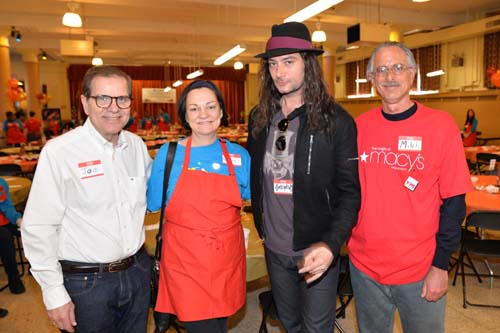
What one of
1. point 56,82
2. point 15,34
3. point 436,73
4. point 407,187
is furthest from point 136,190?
point 56,82

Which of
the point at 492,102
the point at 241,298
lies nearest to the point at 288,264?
the point at 241,298

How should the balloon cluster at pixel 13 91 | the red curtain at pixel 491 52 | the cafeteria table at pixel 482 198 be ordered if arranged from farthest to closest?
the balloon cluster at pixel 13 91 < the red curtain at pixel 491 52 < the cafeteria table at pixel 482 198

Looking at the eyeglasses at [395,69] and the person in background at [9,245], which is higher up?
the eyeglasses at [395,69]

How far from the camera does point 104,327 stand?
5.42 feet

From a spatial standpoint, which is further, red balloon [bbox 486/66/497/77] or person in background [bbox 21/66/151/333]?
red balloon [bbox 486/66/497/77]

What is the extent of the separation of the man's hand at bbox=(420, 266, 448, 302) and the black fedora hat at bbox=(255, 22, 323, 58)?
110 centimetres

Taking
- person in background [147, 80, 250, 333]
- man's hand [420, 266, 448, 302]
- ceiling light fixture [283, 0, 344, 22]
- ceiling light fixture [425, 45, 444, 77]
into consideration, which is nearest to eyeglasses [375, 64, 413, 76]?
person in background [147, 80, 250, 333]

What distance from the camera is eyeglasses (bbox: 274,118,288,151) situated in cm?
170

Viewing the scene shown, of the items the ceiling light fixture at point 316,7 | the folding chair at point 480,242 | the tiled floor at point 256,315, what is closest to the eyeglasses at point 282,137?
the tiled floor at point 256,315

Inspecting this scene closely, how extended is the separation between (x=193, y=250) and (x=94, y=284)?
428 millimetres

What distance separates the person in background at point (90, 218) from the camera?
59.6 inches

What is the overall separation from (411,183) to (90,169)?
138 centimetres

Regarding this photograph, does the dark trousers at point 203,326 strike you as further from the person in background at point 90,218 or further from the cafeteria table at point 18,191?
the cafeteria table at point 18,191

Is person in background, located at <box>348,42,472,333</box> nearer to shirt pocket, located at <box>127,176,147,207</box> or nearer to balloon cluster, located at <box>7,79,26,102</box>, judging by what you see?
shirt pocket, located at <box>127,176,147,207</box>
